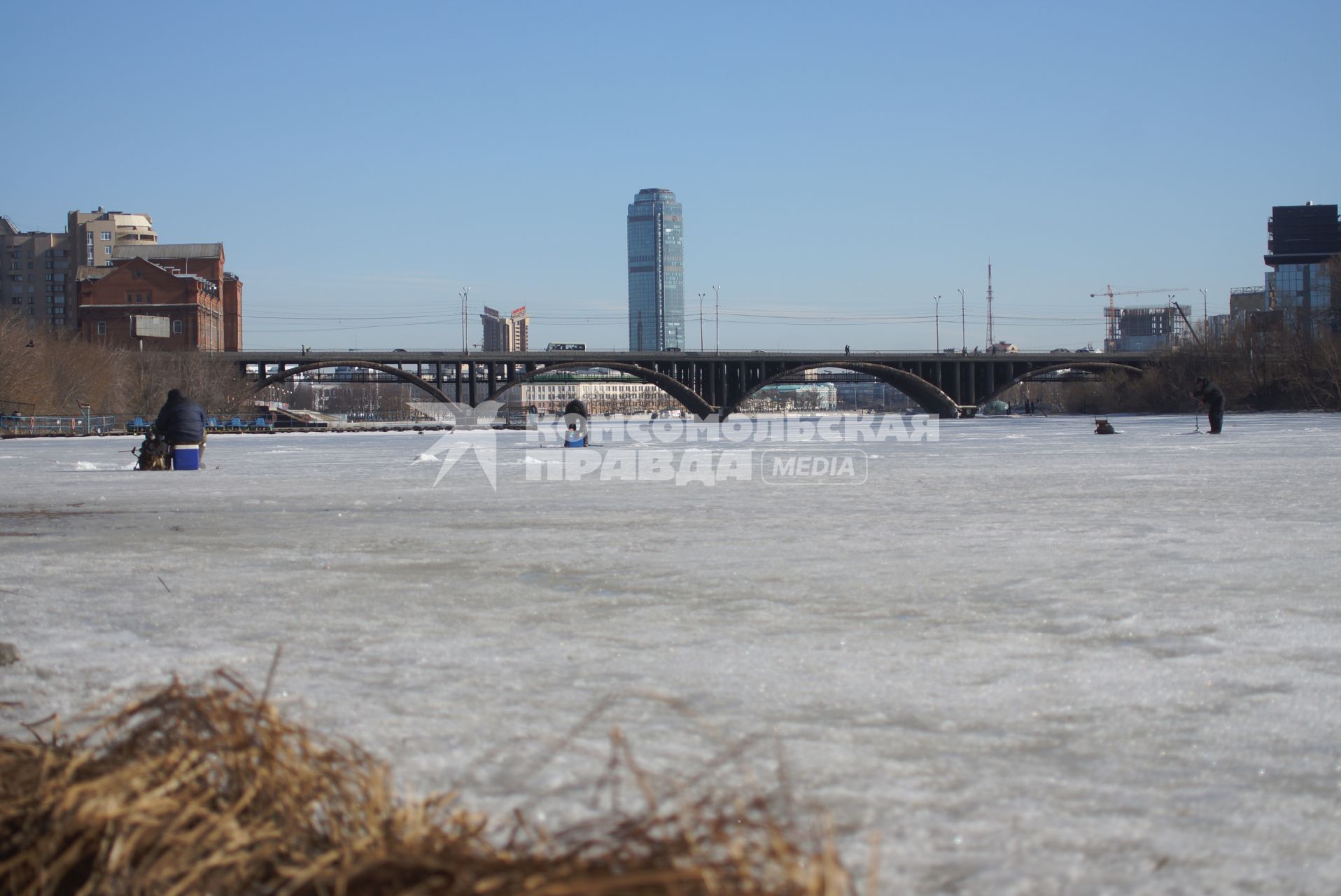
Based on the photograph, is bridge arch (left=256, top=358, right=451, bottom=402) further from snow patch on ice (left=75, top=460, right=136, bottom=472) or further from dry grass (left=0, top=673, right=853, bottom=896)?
dry grass (left=0, top=673, right=853, bottom=896)

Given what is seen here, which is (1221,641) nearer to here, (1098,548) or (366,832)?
(1098,548)

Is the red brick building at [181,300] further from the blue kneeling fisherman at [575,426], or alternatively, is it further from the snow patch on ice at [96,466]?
the snow patch on ice at [96,466]

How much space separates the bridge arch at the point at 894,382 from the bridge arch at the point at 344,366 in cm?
2211

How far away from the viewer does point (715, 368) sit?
8925 cm

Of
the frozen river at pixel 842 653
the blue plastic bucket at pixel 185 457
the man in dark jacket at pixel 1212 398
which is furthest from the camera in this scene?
the man in dark jacket at pixel 1212 398

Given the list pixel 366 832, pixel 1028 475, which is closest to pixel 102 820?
pixel 366 832

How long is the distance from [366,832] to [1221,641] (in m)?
3.23

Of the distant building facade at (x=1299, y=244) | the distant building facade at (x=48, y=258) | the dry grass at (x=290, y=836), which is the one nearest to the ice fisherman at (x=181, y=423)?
the dry grass at (x=290, y=836)

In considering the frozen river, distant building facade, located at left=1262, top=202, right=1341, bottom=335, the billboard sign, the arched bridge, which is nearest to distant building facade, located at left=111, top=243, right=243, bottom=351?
the billboard sign

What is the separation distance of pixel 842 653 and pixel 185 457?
16.8 m

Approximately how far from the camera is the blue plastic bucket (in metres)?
18.3

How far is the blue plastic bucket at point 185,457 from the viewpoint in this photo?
720 inches

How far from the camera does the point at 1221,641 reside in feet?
12.9

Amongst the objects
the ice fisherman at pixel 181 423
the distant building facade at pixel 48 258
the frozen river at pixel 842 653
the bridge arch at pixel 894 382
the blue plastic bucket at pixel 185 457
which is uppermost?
the distant building facade at pixel 48 258
